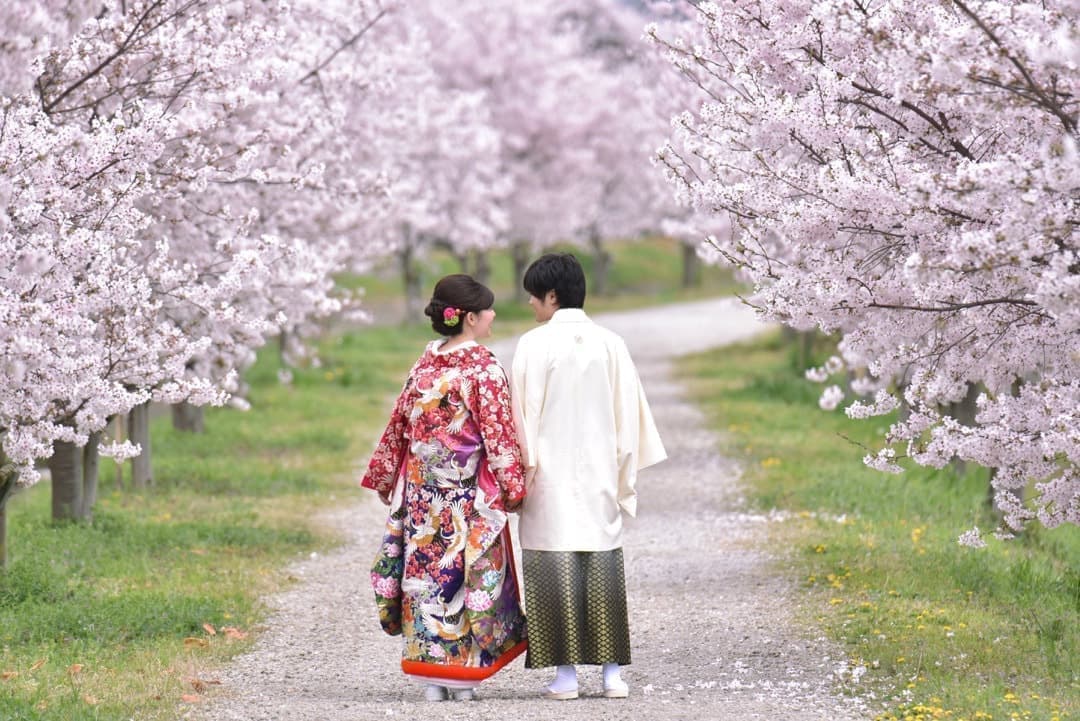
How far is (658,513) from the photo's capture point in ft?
40.2

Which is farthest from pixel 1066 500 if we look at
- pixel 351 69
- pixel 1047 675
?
pixel 351 69

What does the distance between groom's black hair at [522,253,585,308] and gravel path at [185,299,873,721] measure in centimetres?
174

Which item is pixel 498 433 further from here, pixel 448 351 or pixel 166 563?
pixel 166 563

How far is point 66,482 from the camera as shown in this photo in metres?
10.6

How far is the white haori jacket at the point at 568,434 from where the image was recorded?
659cm

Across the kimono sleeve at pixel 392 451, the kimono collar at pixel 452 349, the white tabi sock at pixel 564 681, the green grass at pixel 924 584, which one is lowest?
the green grass at pixel 924 584

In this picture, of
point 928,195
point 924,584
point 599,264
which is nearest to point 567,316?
point 928,195

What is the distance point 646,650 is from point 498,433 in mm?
A: 1819

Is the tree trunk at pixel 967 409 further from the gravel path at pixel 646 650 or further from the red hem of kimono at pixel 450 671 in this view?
the red hem of kimono at pixel 450 671

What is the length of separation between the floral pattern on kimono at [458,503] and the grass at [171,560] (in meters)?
1.08

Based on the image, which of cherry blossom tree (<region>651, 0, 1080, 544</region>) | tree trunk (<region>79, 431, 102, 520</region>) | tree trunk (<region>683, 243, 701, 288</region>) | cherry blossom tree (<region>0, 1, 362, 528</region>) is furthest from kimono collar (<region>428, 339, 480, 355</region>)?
tree trunk (<region>683, 243, 701, 288</region>)

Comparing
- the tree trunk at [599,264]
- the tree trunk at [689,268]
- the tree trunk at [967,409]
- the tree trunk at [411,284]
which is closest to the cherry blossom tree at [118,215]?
the tree trunk at [967,409]

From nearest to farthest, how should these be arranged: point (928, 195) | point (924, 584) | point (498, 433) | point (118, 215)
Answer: point (928, 195), point (498, 433), point (118, 215), point (924, 584)

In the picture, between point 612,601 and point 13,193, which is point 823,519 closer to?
point 612,601
